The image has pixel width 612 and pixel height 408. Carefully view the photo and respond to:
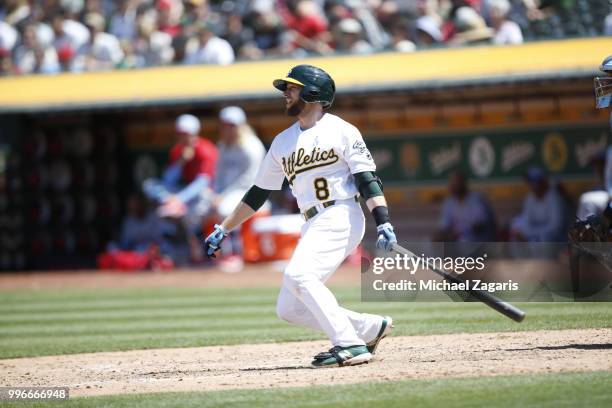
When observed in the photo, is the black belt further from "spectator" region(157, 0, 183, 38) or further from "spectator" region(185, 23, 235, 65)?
"spectator" region(157, 0, 183, 38)

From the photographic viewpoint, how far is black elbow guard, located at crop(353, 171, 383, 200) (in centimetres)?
622

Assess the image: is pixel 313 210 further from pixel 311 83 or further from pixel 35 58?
pixel 35 58

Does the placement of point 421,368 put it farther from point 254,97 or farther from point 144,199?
point 144,199

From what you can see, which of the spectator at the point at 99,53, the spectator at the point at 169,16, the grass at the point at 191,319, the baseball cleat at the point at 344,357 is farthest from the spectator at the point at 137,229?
the baseball cleat at the point at 344,357

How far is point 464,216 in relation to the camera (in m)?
13.8

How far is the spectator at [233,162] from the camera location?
13.8 metres

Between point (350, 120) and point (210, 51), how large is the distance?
2.26m

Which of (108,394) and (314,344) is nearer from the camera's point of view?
(108,394)

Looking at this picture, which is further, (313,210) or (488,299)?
(313,210)

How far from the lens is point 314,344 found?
26.0ft

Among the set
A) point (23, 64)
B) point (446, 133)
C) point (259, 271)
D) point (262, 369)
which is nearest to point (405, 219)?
point (446, 133)

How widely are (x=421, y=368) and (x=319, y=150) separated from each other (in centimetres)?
138

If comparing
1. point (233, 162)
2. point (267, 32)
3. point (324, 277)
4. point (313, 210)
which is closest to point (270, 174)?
point (313, 210)

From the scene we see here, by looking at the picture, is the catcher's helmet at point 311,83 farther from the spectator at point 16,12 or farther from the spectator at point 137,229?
the spectator at point 16,12
